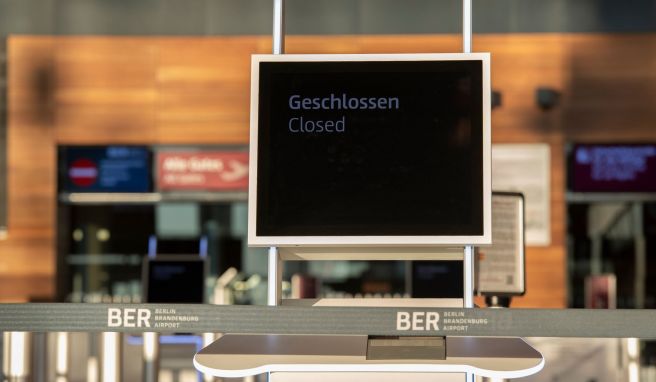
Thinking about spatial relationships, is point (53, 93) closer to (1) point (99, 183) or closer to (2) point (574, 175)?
(1) point (99, 183)

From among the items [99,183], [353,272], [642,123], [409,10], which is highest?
[409,10]

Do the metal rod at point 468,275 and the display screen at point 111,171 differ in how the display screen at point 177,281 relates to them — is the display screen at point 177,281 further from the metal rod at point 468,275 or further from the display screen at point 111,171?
the metal rod at point 468,275

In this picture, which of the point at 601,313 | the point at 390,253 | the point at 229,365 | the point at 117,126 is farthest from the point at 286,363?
the point at 117,126

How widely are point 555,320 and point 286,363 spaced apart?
541 millimetres

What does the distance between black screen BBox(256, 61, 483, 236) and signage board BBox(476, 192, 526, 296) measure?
4.51ft

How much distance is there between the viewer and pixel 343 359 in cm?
214

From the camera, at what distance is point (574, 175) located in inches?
312

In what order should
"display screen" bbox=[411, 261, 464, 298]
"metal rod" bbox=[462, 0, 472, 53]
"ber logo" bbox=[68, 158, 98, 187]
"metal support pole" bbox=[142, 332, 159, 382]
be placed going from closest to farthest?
1. "metal rod" bbox=[462, 0, 472, 53]
2. "metal support pole" bbox=[142, 332, 159, 382]
3. "display screen" bbox=[411, 261, 464, 298]
4. "ber logo" bbox=[68, 158, 98, 187]

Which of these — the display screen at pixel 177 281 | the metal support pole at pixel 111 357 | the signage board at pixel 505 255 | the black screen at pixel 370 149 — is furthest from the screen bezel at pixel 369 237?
the display screen at pixel 177 281

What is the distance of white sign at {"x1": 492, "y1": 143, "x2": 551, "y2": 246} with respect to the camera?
7875 millimetres

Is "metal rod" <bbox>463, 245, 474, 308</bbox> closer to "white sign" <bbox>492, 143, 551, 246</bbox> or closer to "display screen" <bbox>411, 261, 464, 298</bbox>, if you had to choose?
"display screen" <bbox>411, 261, 464, 298</bbox>

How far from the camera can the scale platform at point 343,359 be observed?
205 centimetres

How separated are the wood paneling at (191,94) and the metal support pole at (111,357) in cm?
486

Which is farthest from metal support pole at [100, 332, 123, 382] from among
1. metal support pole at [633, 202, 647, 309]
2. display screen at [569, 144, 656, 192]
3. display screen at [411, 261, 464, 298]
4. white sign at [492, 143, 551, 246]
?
metal support pole at [633, 202, 647, 309]
